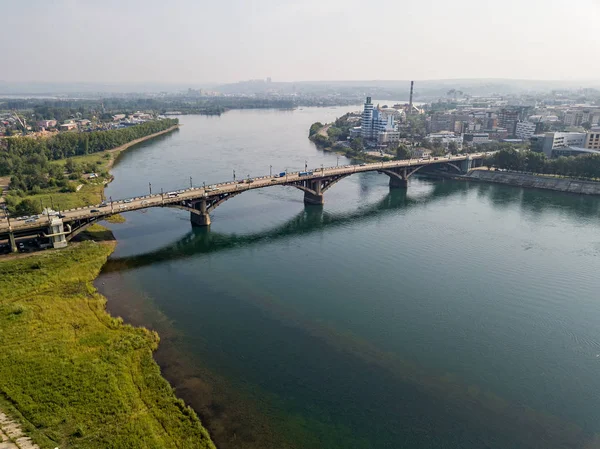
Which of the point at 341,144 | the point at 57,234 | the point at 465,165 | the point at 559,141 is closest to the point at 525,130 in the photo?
the point at 559,141

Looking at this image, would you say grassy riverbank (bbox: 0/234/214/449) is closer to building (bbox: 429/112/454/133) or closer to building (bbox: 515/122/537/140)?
building (bbox: 515/122/537/140)

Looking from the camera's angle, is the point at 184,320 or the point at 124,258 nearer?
the point at 184,320

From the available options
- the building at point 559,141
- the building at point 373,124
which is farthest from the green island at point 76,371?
the building at point 373,124

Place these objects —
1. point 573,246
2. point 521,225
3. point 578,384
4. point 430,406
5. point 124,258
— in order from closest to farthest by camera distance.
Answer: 1. point 430,406
2. point 578,384
3. point 124,258
4. point 573,246
5. point 521,225

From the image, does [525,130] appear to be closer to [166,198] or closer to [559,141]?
[559,141]

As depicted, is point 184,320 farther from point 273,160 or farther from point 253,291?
point 273,160

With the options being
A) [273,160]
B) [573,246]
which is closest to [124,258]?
[573,246]
